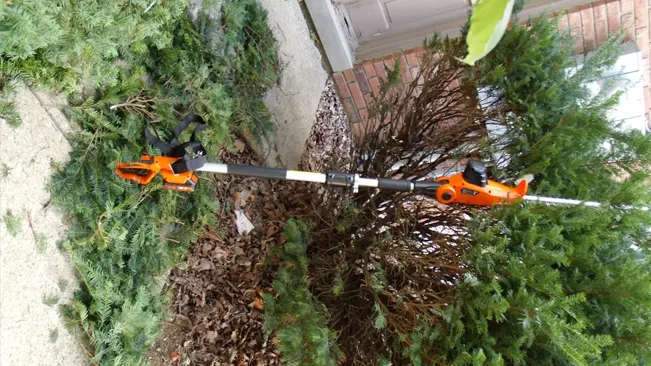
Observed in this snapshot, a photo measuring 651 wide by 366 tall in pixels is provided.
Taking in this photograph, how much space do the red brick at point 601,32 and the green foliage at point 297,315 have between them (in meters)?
2.73

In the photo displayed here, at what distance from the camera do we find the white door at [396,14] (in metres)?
4.27

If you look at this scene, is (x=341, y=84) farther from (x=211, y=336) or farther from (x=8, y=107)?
(x=8, y=107)

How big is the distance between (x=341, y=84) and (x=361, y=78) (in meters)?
0.18

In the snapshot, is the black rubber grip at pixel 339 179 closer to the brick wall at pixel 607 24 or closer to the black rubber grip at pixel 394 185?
the black rubber grip at pixel 394 185

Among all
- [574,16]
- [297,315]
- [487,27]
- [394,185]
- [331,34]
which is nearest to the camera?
[487,27]

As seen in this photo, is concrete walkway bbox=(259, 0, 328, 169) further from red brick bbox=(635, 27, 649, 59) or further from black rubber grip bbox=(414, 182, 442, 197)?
red brick bbox=(635, 27, 649, 59)

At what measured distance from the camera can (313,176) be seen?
2213 mm

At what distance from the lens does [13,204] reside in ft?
6.34

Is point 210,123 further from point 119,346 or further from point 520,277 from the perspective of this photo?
point 520,277

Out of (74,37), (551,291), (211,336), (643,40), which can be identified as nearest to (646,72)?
(643,40)

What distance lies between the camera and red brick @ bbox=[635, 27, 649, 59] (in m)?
3.86

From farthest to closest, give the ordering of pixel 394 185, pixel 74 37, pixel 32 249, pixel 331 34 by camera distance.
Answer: pixel 331 34
pixel 394 185
pixel 32 249
pixel 74 37

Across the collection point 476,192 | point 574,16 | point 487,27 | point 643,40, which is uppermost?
point 487,27

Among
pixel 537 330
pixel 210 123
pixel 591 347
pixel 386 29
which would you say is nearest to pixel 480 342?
pixel 537 330
